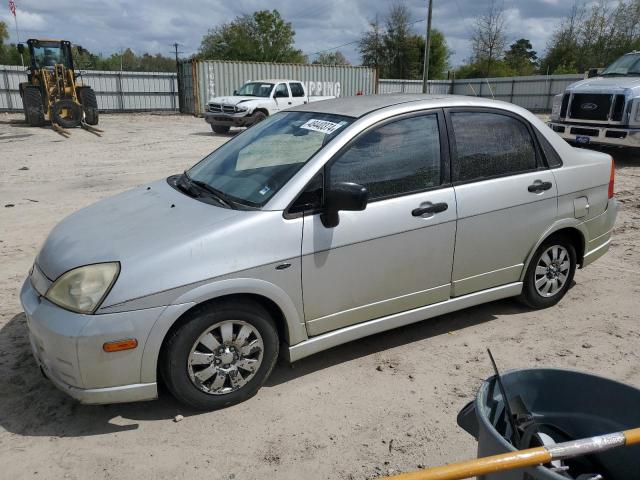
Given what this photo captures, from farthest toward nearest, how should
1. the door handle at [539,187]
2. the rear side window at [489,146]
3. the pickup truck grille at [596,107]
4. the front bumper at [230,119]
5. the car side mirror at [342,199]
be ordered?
the front bumper at [230,119] < the pickup truck grille at [596,107] < the door handle at [539,187] < the rear side window at [489,146] < the car side mirror at [342,199]

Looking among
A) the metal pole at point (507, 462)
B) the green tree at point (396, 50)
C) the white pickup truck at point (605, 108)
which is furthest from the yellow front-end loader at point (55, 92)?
the green tree at point (396, 50)

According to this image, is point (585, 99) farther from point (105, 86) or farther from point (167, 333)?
point (105, 86)

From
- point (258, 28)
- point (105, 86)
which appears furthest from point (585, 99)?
point (258, 28)

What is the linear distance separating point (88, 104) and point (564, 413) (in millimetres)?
21795

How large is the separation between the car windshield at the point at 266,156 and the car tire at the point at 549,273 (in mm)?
2001

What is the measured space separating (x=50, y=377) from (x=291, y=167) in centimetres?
185

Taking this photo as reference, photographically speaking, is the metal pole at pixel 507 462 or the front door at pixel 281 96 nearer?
the metal pole at pixel 507 462

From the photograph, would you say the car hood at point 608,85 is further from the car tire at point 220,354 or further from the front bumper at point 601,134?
the car tire at point 220,354

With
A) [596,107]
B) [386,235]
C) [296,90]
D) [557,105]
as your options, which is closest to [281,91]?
[296,90]

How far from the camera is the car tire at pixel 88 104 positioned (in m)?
20.6

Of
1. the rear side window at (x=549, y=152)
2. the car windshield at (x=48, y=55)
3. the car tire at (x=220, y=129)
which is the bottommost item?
the car tire at (x=220, y=129)

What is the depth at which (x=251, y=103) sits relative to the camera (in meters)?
18.5

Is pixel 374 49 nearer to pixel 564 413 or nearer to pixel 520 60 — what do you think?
pixel 520 60

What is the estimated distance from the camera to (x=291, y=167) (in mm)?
3396
